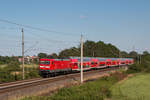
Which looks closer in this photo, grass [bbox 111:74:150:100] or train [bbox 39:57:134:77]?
grass [bbox 111:74:150:100]

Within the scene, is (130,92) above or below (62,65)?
below

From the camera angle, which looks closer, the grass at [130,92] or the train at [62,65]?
the grass at [130,92]

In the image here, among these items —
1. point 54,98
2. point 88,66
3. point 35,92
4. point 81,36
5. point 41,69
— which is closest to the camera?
point 54,98

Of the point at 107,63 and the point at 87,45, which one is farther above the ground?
the point at 87,45

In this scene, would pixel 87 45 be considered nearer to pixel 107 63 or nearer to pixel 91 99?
pixel 107 63

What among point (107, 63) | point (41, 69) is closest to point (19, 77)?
point (41, 69)

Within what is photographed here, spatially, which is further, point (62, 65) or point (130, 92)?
point (62, 65)

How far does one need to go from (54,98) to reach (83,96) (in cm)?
263

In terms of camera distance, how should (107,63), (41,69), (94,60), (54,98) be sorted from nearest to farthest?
(54,98), (41,69), (94,60), (107,63)

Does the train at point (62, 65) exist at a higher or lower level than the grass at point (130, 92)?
higher

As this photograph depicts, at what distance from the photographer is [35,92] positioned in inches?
741

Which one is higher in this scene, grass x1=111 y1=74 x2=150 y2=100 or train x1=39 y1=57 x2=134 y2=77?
train x1=39 y1=57 x2=134 y2=77

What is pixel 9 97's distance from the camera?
52.2ft

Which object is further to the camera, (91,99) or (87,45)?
(87,45)
